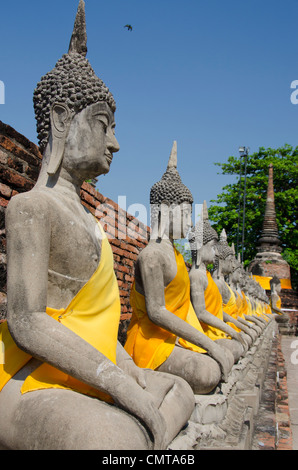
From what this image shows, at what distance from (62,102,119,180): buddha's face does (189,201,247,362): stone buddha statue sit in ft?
9.35

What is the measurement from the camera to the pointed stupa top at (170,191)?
4363 millimetres

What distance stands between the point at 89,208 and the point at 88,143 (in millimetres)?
3275

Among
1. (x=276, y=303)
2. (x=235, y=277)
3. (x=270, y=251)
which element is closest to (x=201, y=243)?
(x=235, y=277)

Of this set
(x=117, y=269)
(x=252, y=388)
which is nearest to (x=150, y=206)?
(x=252, y=388)

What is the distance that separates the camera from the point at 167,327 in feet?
11.7

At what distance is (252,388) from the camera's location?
4.73 m

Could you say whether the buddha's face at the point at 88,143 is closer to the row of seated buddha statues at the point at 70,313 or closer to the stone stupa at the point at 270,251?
the row of seated buddha statues at the point at 70,313

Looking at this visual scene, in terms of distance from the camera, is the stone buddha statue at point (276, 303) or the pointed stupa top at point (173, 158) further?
the stone buddha statue at point (276, 303)

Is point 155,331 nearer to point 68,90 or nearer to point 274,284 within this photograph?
point 68,90

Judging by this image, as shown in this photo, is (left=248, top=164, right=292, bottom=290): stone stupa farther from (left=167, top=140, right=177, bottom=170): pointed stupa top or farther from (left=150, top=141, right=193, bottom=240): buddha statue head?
(left=150, top=141, right=193, bottom=240): buddha statue head

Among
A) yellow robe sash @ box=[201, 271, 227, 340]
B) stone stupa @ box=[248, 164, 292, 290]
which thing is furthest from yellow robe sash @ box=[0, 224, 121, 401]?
stone stupa @ box=[248, 164, 292, 290]

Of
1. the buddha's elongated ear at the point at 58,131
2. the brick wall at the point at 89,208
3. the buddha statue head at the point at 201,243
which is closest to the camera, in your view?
the buddha's elongated ear at the point at 58,131

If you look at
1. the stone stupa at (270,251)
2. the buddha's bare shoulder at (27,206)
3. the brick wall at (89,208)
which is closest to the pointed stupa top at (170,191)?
the brick wall at (89,208)
